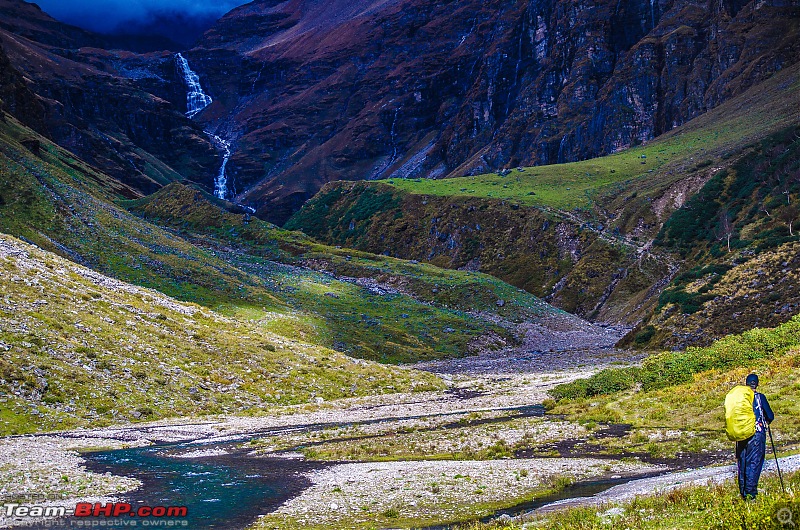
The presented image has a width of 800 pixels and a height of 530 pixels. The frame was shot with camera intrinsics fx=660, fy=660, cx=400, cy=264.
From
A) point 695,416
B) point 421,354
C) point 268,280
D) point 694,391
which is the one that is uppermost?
point 268,280

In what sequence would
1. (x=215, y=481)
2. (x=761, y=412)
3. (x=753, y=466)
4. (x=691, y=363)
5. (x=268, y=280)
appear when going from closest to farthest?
(x=753, y=466) < (x=761, y=412) < (x=215, y=481) < (x=691, y=363) < (x=268, y=280)

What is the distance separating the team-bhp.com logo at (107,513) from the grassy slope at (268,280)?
196ft

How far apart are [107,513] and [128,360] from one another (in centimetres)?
3356

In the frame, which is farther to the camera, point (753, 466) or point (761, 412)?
Result: point (761, 412)

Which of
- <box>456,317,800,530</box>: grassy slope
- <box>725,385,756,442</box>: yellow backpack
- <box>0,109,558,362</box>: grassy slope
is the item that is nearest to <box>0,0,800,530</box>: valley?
<box>456,317,800,530</box>: grassy slope

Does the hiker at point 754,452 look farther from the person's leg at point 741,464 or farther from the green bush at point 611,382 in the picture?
the green bush at point 611,382

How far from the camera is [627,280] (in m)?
125

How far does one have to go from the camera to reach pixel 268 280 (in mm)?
112438

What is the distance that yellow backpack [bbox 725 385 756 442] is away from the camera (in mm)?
17422

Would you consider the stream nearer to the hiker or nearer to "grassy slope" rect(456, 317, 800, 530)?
"grassy slope" rect(456, 317, 800, 530)

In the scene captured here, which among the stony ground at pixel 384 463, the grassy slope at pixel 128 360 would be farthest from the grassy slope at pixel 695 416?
the grassy slope at pixel 128 360

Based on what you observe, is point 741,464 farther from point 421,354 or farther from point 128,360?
point 421,354

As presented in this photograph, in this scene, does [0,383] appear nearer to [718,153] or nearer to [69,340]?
[69,340]

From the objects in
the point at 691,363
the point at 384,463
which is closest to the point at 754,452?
the point at 384,463
